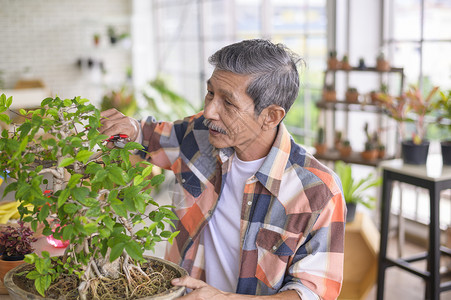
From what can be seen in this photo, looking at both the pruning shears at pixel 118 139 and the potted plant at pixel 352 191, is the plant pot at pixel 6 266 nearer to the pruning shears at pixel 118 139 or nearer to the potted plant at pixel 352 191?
the pruning shears at pixel 118 139

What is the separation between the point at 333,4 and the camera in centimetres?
399

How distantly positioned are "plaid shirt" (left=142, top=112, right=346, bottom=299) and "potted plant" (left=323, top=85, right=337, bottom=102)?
213 centimetres

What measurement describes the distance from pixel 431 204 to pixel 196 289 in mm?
1861

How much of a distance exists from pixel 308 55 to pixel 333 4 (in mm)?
611

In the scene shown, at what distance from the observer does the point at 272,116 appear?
154 centimetres

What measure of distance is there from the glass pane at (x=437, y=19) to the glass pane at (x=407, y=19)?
6 centimetres

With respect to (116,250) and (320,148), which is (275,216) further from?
(320,148)

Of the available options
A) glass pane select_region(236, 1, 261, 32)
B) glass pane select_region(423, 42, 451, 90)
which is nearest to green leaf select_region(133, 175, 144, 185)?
glass pane select_region(423, 42, 451, 90)

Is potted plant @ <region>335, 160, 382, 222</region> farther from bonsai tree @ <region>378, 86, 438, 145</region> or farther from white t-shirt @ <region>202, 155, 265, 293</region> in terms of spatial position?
white t-shirt @ <region>202, 155, 265, 293</region>

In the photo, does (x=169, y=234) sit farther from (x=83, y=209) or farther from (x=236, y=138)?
(x=236, y=138)

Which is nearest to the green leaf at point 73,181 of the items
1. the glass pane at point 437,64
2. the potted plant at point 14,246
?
the potted plant at point 14,246

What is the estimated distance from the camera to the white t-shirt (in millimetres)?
1578

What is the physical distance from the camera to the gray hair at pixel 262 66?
1437 mm

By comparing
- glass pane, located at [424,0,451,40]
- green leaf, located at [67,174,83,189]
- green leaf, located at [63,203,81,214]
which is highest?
glass pane, located at [424,0,451,40]
